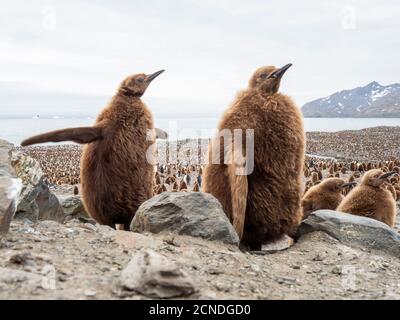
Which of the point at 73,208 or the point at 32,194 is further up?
the point at 32,194

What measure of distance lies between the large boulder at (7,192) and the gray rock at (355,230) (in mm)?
2745

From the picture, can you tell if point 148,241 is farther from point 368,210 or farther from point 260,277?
point 368,210

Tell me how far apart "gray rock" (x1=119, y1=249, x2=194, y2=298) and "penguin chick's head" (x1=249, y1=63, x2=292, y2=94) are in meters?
2.52

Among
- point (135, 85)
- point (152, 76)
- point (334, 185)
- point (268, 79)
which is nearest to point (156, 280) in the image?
point (268, 79)

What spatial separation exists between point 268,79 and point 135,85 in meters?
1.52

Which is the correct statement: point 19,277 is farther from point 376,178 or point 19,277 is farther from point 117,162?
point 376,178

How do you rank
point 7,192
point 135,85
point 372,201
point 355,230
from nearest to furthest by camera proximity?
1. point 7,192
2. point 355,230
3. point 135,85
4. point 372,201

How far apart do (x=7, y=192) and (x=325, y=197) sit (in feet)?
15.1

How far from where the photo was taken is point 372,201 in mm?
6422

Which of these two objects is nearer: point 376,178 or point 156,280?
point 156,280

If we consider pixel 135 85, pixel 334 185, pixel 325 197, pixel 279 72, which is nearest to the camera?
pixel 279 72

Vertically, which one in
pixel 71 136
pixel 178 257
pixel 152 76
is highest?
pixel 152 76

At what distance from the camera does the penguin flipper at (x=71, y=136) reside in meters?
4.37

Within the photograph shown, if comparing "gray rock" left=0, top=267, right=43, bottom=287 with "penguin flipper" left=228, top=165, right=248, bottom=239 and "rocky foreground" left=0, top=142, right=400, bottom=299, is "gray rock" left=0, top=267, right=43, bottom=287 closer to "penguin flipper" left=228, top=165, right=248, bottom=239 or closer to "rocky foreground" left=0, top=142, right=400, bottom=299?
"rocky foreground" left=0, top=142, right=400, bottom=299
